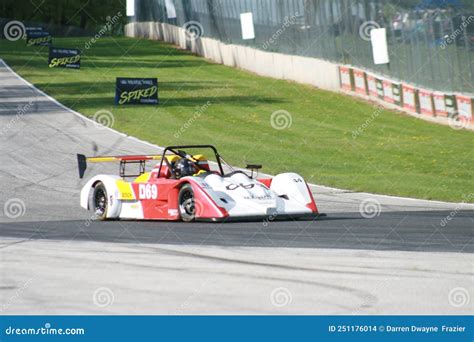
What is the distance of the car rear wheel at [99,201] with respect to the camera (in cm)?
1786

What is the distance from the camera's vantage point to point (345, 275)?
35.5 ft

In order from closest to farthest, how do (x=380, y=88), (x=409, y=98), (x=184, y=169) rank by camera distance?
(x=184, y=169)
(x=409, y=98)
(x=380, y=88)

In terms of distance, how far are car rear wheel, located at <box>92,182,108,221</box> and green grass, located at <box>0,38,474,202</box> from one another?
6.07 metres

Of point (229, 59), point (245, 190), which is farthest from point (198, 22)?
point (245, 190)

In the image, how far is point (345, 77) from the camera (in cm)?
3916

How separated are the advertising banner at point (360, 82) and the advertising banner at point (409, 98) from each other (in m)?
2.77

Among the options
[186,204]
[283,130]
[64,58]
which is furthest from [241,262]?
[64,58]

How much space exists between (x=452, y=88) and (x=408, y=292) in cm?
2299

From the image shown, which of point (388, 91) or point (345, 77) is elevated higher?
point (388, 91)

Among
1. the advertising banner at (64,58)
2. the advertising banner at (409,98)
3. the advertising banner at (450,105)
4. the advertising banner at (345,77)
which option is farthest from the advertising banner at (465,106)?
the advertising banner at (64,58)

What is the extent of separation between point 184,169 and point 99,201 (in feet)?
6.16

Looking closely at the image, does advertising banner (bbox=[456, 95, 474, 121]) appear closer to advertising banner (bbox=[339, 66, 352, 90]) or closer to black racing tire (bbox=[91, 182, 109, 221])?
advertising banner (bbox=[339, 66, 352, 90])

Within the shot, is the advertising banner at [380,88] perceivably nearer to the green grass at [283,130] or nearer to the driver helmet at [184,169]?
the green grass at [283,130]

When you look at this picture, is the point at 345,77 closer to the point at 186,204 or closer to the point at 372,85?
the point at 372,85
